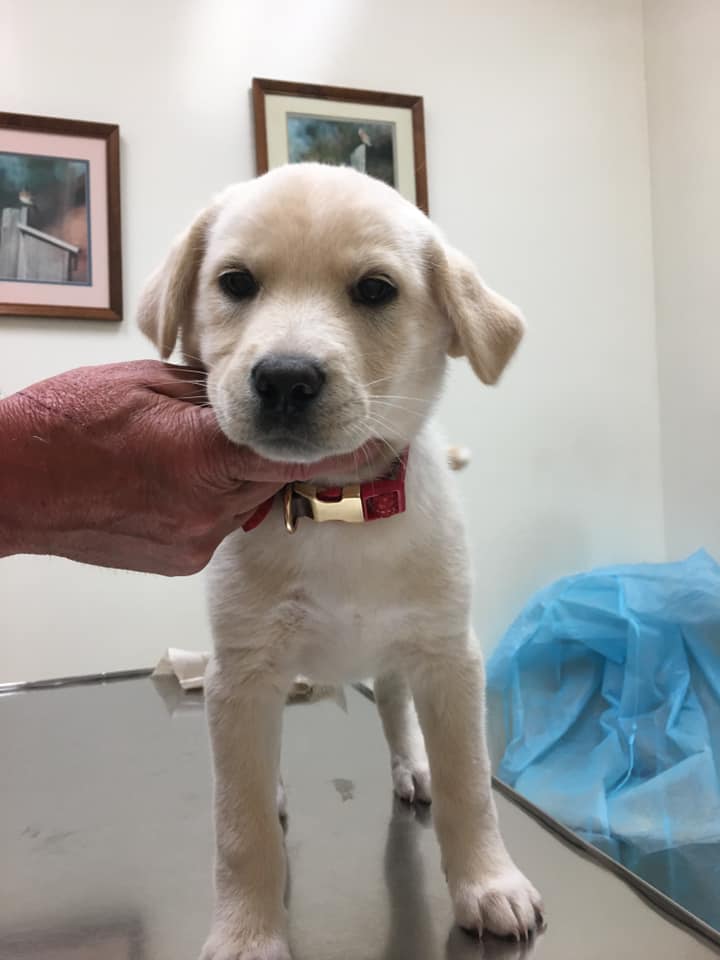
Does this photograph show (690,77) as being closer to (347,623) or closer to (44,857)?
(347,623)

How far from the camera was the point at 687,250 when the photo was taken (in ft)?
7.67

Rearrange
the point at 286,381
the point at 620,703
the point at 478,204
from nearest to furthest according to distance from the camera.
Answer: the point at 286,381 → the point at 620,703 → the point at 478,204

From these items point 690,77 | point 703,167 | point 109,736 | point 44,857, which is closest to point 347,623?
point 44,857

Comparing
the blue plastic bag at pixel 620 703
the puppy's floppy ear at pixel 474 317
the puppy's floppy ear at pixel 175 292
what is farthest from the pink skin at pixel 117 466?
the blue plastic bag at pixel 620 703

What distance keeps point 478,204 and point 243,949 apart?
2.11 metres

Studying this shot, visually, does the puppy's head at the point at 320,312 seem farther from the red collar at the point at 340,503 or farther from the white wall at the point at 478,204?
the white wall at the point at 478,204

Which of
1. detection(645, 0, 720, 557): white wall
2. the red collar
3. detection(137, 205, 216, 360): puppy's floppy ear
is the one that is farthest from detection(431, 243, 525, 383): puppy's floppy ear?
detection(645, 0, 720, 557): white wall

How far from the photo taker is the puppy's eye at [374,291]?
840mm

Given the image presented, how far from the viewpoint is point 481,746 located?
89cm

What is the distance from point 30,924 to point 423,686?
50 cm

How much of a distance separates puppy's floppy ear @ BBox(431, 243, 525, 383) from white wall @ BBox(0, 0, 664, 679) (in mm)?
1342

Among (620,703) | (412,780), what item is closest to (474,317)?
(412,780)

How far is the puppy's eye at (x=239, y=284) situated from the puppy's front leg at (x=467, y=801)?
465 millimetres

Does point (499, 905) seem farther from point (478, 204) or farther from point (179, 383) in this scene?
point (478, 204)
